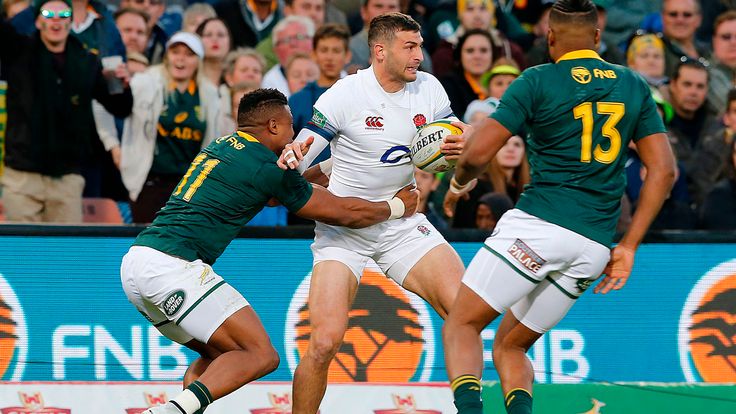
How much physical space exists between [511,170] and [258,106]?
3719 millimetres

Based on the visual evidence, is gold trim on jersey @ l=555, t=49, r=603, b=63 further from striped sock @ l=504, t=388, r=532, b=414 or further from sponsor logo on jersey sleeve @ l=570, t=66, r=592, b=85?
striped sock @ l=504, t=388, r=532, b=414

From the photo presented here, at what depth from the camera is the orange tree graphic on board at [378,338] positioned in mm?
8469

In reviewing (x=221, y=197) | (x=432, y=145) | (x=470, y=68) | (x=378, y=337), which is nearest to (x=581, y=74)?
(x=432, y=145)

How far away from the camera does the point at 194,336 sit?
687cm

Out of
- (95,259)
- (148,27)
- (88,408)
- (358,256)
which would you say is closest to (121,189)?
(148,27)

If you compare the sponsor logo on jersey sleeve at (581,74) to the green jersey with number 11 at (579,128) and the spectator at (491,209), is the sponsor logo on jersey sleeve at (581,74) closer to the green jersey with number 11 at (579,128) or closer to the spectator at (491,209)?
the green jersey with number 11 at (579,128)

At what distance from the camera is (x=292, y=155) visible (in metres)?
6.79

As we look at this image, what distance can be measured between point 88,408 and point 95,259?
114 cm

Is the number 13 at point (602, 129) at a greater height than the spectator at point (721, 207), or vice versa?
the number 13 at point (602, 129)

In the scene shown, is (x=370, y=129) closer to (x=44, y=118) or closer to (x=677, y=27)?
(x=44, y=118)

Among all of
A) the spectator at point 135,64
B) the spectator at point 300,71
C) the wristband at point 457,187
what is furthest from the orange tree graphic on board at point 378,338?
the spectator at point 135,64

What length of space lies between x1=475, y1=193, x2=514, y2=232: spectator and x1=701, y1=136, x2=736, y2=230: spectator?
1.69 meters

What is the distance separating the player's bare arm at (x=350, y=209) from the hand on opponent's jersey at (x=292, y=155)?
264 mm

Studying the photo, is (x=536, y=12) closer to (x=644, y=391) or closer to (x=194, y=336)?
(x=644, y=391)
